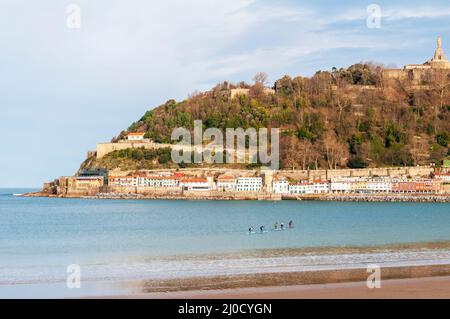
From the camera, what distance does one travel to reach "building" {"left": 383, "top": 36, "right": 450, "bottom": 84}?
269 feet

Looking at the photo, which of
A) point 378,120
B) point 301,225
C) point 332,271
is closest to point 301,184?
point 378,120

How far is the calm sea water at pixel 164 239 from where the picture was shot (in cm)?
1698

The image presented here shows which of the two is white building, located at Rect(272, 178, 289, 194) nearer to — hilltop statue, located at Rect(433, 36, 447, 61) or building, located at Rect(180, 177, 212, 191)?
building, located at Rect(180, 177, 212, 191)

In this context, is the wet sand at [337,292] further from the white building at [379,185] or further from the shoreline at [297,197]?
the white building at [379,185]

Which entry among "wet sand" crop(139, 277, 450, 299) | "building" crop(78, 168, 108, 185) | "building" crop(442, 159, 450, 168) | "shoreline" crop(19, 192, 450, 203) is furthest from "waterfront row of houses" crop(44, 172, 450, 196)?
"wet sand" crop(139, 277, 450, 299)

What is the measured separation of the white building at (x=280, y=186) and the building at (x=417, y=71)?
77.5 feet

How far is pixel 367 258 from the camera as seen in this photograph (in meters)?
18.4

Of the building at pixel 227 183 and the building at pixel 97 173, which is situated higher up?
the building at pixel 97 173

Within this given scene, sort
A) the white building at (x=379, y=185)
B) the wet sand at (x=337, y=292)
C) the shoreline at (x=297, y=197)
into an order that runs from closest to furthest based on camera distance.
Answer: the wet sand at (x=337, y=292) → the shoreline at (x=297, y=197) → the white building at (x=379, y=185)

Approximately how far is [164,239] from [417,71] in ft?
205

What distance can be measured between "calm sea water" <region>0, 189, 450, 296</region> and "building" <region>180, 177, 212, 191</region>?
23.1 m

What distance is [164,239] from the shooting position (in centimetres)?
2583

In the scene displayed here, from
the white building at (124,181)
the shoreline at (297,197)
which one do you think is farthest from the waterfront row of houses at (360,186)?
the white building at (124,181)
